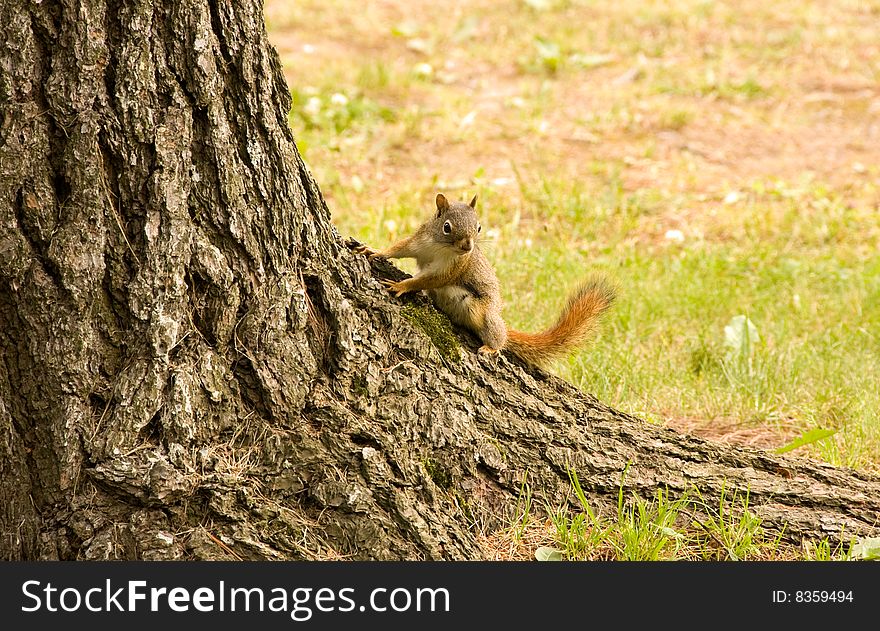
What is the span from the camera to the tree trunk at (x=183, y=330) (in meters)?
1.97

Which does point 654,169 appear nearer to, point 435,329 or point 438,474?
point 435,329

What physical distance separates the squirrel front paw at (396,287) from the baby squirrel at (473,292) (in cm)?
16

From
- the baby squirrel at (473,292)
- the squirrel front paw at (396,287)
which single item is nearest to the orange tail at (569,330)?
the baby squirrel at (473,292)

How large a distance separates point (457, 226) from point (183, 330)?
1087mm

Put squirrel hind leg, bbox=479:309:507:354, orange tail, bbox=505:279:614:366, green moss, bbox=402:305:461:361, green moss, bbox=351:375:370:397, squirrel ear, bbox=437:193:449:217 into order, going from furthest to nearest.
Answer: squirrel ear, bbox=437:193:449:217 < orange tail, bbox=505:279:614:366 < squirrel hind leg, bbox=479:309:507:354 < green moss, bbox=402:305:461:361 < green moss, bbox=351:375:370:397

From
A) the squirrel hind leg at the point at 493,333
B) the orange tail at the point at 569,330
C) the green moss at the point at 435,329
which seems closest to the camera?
the green moss at the point at 435,329

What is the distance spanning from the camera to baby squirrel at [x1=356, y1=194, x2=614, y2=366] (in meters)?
2.80

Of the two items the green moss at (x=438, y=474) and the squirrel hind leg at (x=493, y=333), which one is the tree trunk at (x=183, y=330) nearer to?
the green moss at (x=438, y=474)

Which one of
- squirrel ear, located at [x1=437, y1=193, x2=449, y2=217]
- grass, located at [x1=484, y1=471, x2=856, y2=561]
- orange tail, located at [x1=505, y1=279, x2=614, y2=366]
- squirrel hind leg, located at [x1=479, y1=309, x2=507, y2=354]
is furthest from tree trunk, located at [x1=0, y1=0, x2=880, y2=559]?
squirrel ear, located at [x1=437, y1=193, x2=449, y2=217]

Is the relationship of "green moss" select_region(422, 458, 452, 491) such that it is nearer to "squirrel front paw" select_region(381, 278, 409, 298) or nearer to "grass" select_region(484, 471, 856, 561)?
"grass" select_region(484, 471, 856, 561)

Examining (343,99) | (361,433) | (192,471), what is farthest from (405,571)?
(343,99)

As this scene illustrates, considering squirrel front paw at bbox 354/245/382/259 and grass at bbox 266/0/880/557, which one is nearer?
squirrel front paw at bbox 354/245/382/259

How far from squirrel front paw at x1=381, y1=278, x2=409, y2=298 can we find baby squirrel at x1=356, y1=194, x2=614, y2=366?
0.52ft

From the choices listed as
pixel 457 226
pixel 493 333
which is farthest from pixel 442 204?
pixel 493 333
